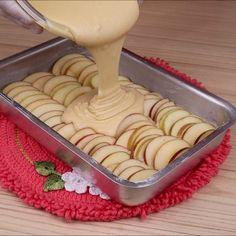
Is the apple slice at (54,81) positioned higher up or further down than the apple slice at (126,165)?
further down

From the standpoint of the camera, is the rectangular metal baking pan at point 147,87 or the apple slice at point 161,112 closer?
the rectangular metal baking pan at point 147,87

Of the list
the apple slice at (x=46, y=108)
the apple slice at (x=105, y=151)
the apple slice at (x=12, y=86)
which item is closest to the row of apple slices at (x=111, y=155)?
the apple slice at (x=105, y=151)

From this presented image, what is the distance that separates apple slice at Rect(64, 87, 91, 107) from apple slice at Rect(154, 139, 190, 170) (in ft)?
0.84

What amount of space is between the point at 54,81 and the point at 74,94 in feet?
0.22

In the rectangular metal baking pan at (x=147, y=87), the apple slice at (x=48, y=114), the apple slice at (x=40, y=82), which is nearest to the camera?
the rectangular metal baking pan at (x=147, y=87)

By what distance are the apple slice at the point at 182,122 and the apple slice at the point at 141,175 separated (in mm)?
145

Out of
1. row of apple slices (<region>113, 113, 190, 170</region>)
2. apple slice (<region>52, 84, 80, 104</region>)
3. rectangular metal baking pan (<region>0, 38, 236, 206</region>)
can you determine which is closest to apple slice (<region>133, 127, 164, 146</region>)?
row of apple slices (<region>113, 113, 190, 170</region>)

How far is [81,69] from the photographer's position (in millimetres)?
1270

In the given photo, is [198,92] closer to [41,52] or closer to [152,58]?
[152,58]

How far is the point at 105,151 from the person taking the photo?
103cm

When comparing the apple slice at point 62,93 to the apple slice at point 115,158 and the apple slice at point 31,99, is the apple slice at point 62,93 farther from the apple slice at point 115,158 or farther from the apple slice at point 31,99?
the apple slice at point 115,158

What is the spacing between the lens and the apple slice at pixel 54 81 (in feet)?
4.01

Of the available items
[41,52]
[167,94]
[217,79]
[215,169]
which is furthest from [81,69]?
[215,169]

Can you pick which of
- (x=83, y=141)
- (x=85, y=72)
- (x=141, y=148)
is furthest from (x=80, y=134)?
(x=85, y=72)
